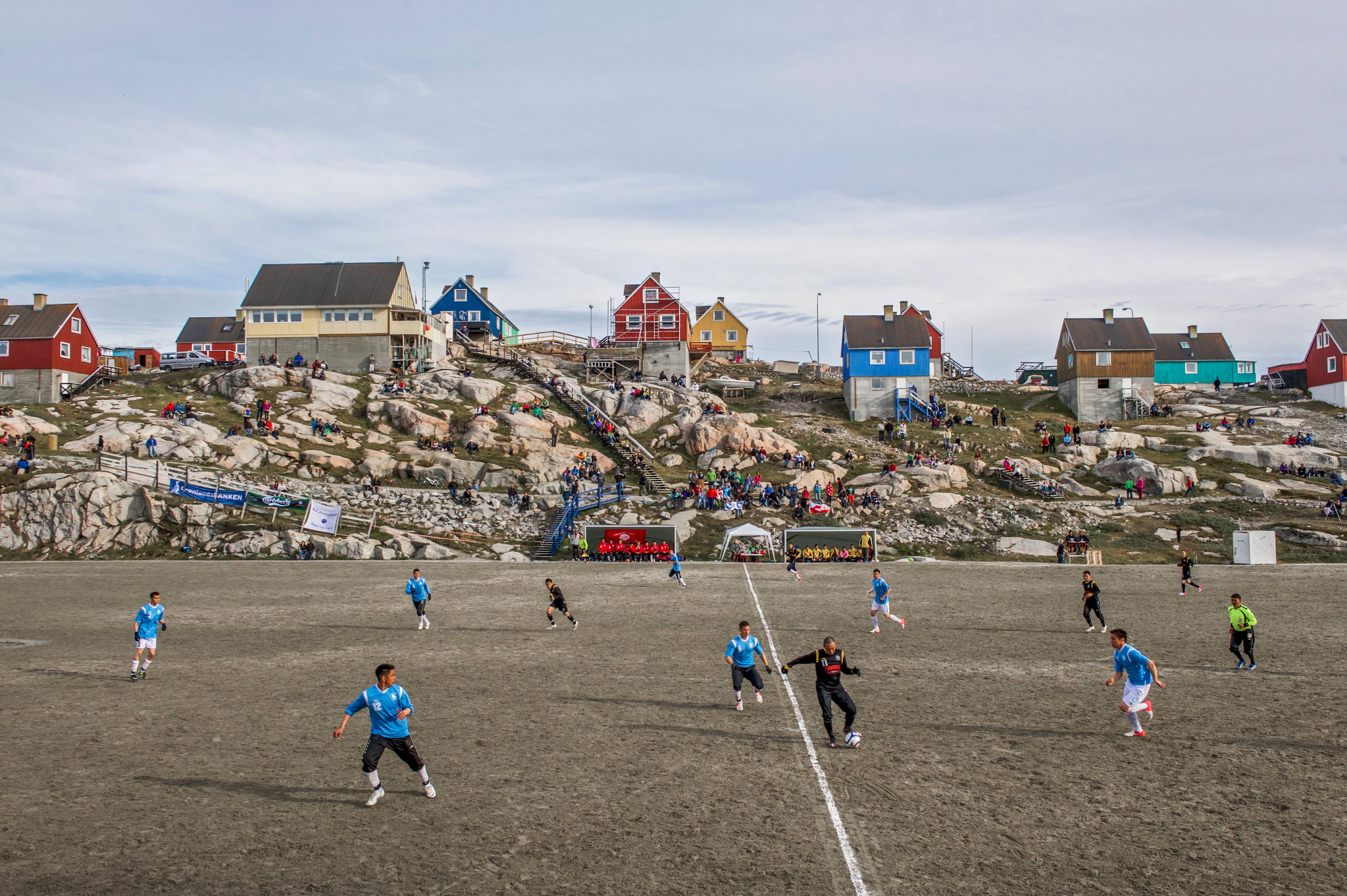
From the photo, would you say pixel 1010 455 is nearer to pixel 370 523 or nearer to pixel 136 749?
pixel 370 523

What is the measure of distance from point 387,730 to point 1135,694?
37.4ft

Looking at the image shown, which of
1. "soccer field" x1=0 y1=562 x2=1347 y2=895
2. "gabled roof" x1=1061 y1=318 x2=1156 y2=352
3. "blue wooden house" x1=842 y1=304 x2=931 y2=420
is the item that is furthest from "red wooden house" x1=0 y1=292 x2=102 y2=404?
"gabled roof" x1=1061 y1=318 x2=1156 y2=352

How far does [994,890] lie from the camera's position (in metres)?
8.27

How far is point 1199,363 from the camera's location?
288 ft

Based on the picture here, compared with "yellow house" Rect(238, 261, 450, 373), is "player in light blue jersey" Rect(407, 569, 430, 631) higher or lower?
lower

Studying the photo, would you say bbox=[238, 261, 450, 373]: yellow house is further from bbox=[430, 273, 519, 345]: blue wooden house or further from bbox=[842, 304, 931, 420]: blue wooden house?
bbox=[842, 304, 931, 420]: blue wooden house

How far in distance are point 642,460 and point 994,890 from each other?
48109 mm

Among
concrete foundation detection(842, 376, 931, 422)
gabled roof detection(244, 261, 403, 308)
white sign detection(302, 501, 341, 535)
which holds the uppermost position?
gabled roof detection(244, 261, 403, 308)

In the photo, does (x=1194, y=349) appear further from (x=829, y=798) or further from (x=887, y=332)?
(x=829, y=798)

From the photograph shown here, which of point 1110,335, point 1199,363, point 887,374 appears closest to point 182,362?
point 887,374

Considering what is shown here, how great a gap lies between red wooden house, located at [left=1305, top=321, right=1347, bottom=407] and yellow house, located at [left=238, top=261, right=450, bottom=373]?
3139 inches

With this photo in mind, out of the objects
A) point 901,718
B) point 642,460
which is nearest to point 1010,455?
point 642,460

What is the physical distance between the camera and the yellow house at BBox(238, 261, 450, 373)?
69.1m

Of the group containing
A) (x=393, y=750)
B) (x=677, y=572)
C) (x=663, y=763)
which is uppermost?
(x=393, y=750)
